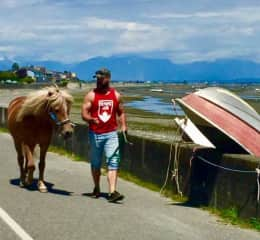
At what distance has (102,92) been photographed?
33.8ft

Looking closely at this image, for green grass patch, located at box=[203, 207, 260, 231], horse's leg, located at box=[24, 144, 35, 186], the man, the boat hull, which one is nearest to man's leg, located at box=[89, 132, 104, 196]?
the man

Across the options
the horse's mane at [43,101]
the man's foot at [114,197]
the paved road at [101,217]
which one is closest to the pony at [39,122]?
the horse's mane at [43,101]

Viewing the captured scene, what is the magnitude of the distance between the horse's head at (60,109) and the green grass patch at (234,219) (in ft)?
7.99

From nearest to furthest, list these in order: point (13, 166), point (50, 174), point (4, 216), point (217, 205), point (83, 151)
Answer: point (4, 216), point (217, 205), point (50, 174), point (13, 166), point (83, 151)

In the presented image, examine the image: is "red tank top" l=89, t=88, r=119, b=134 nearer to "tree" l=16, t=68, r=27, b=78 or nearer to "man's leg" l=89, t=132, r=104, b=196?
"man's leg" l=89, t=132, r=104, b=196

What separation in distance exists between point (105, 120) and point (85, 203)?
1243 mm

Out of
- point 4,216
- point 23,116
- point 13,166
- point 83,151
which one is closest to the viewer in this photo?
point 4,216

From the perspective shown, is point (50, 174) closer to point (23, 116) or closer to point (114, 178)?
point (23, 116)

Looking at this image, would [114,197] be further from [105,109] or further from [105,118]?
[105,109]

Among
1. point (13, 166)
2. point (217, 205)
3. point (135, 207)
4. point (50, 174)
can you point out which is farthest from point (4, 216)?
point (13, 166)

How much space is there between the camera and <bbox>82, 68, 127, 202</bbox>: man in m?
10.3

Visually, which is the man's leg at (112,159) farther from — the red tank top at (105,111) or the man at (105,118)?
the red tank top at (105,111)

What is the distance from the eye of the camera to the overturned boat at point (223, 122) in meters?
10.1

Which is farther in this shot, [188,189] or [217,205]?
[188,189]
